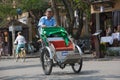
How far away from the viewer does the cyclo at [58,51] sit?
42.0 feet

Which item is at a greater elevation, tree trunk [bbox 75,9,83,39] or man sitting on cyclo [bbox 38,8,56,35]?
man sitting on cyclo [bbox 38,8,56,35]

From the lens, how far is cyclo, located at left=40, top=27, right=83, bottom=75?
1279 cm

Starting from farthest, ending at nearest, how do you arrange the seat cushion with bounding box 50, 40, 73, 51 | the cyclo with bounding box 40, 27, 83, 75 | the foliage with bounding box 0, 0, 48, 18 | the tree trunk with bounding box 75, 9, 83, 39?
the foliage with bounding box 0, 0, 48, 18 → the tree trunk with bounding box 75, 9, 83, 39 → the seat cushion with bounding box 50, 40, 73, 51 → the cyclo with bounding box 40, 27, 83, 75

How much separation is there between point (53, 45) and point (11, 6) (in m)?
28.1

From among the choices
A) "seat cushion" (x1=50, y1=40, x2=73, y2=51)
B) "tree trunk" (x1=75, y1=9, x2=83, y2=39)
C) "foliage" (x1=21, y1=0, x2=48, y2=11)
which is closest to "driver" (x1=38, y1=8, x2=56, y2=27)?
"seat cushion" (x1=50, y1=40, x2=73, y2=51)

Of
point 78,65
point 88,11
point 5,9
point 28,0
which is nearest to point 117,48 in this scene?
point 88,11

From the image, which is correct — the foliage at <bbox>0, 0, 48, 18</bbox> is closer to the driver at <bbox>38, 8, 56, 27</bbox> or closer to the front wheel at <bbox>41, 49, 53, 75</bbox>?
the driver at <bbox>38, 8, 56, 27</bbox>

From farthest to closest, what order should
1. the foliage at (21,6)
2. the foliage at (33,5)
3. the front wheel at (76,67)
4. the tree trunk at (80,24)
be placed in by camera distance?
the foliage at (21,6), the foliage at (33,5), the tree trunk at (80,24), the front wheel at (76,67)

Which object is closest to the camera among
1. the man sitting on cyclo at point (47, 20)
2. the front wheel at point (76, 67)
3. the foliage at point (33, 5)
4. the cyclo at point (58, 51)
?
the cyclo at point (58, 51)

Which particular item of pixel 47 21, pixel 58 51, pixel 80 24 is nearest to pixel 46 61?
pixel 58 51

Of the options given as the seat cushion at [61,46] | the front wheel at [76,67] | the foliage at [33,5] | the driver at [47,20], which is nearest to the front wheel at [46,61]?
the seat cushion at [61,46]

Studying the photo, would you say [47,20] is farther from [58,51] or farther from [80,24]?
[80,24]

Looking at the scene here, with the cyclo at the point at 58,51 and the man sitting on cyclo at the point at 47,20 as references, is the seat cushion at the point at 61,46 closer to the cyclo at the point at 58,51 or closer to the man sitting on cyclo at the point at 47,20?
the cyclo at the point at 58,51

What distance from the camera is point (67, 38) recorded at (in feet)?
44.0
